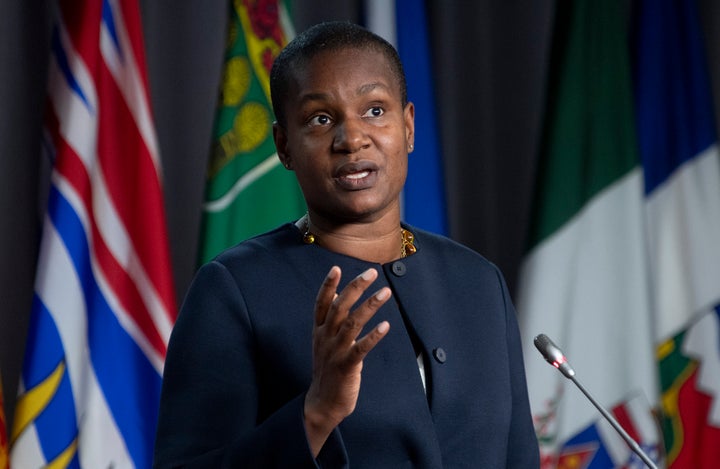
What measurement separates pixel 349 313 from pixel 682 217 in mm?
2147

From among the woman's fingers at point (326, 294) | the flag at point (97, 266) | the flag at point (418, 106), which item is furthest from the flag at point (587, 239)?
the woman's fingers at point (326, 294)

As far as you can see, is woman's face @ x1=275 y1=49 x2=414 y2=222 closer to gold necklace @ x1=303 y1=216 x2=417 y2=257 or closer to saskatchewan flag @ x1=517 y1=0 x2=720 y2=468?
gold necklace @ x1=303 y1=216 x2=417 y2=257

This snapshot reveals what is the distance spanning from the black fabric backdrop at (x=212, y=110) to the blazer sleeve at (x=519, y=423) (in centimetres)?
192

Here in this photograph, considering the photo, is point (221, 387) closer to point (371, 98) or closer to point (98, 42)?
point (371, 98)

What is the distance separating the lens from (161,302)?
2746mm

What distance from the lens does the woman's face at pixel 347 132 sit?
1.32 m

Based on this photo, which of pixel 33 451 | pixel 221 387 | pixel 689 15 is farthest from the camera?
pixel 689 15

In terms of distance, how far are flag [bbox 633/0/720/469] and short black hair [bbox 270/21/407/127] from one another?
1920mm

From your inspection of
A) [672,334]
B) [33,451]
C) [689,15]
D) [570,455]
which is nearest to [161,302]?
[33,451]

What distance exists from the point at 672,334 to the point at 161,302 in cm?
148

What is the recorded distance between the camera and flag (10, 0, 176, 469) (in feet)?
8.55

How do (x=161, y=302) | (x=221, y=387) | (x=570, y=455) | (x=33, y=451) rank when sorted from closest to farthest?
(x=221, y=387), (x=33, y=451), (x=161, y=302), (x=570, y=455)

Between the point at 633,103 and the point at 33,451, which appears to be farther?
the point at 633,103

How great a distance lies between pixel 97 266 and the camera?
271 cm
